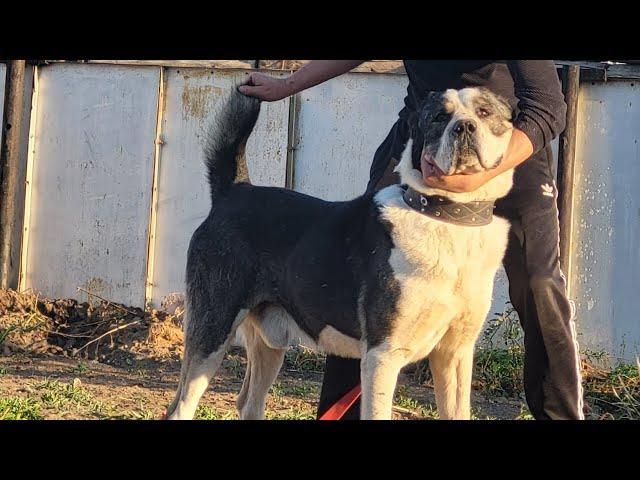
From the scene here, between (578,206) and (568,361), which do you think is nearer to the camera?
(568,361)

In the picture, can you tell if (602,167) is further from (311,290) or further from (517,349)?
(311,290)

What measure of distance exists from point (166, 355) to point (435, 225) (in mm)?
3441

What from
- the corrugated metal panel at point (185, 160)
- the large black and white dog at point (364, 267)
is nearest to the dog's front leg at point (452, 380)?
the large black and white dog at point (364, 267)

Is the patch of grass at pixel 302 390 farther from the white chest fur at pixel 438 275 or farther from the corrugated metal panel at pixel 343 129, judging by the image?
the white chest fur at pixel 438 275

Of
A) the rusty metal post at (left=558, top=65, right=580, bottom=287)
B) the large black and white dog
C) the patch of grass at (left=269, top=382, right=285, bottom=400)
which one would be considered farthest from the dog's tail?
the rusty metal post at (left=558, top=65, right=580, bottom=287)

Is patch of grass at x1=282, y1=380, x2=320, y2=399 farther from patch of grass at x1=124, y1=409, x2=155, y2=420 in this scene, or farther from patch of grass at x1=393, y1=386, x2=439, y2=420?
patch of grass at x1=124, y1=409, x2=155, y2=420

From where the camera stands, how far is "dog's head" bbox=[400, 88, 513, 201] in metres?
3.06

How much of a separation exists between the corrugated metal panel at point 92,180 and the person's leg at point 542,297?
3.97m

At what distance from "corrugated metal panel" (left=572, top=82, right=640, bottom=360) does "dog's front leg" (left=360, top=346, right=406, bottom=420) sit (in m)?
3.47

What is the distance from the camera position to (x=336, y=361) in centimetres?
374
